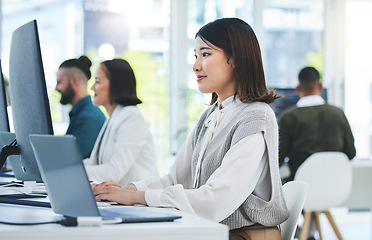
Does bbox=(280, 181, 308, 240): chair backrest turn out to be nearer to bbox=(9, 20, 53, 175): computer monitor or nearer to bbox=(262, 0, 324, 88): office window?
bbox=(9, 20, 53, 175): computer monitor

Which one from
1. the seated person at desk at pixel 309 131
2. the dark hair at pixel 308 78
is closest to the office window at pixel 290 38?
the dark hair at pixel 308 78

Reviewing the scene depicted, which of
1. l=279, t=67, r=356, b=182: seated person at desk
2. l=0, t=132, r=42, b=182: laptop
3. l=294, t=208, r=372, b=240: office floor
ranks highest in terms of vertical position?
l=0, t=132, r=42, b=182: laptop

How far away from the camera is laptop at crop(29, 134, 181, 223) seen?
3.32 ft

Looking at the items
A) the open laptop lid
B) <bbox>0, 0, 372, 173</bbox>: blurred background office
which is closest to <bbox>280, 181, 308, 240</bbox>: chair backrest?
the open laptop lid

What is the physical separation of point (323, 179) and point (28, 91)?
107 inches

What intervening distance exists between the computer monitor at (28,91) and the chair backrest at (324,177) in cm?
250

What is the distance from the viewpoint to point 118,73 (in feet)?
9.68

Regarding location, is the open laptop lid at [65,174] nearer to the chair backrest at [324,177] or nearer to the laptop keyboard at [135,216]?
the laptop keyboard at [135,216]

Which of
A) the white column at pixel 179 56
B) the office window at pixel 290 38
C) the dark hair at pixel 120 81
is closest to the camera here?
the dark hair at pixel 120 81

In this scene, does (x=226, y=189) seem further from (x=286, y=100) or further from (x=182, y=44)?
(x=182, y=44)

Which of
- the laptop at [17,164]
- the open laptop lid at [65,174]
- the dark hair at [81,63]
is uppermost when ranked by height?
the dark hair at [81,63]

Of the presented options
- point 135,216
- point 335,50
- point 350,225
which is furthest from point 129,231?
point 335,50

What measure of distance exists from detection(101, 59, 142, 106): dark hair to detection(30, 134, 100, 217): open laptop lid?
1.79m

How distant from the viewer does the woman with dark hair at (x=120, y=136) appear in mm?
2678
